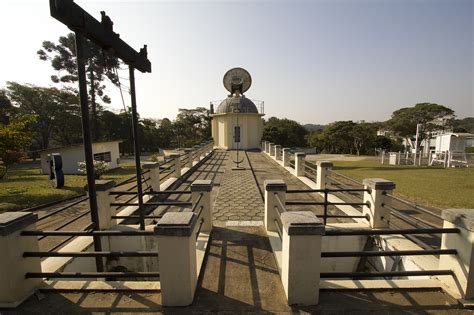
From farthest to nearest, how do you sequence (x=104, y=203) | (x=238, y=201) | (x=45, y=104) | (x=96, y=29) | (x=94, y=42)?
(x=45, y=104), (x=238, y=201), (x=104, y=203), (x=94, y=42), (x=96, y=29)

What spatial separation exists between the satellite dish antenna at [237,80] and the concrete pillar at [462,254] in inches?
1103

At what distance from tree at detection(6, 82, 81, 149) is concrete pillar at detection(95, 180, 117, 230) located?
130 ft

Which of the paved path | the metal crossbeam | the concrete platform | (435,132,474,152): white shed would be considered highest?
the metal crossbeam

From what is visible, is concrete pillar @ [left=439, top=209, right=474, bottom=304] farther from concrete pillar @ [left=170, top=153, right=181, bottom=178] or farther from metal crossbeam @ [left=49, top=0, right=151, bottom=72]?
concrete pillar @ [left=170, top=153, right=181, bottom=178]

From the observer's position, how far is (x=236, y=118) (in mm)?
27859

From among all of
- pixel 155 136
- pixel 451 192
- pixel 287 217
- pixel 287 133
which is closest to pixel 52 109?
pixel 155 136

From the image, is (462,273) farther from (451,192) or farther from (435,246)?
(451,192)

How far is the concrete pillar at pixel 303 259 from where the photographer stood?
2.95 metres

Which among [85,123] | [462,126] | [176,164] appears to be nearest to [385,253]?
[85,123]

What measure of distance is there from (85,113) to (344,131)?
159ft

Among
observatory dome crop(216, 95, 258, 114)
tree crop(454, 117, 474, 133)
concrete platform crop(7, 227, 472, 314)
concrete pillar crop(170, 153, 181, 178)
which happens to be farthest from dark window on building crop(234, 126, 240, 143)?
tree crop(454, 117, 474, 133)

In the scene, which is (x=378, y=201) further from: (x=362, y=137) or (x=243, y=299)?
(x=362, y=137)

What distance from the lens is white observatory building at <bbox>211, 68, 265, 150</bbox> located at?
28.0 m

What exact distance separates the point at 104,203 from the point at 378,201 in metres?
6.49
